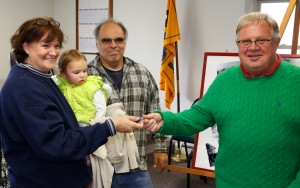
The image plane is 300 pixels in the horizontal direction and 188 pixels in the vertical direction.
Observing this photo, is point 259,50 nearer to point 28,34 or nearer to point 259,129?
point 259,129

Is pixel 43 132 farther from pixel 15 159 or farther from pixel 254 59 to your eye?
pixel 254 59

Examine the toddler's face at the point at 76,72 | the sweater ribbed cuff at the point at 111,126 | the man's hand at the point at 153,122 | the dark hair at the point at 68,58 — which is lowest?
the man's hand at the point at 153,122

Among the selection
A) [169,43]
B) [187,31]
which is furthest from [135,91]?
[187,31]

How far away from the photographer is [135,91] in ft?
6.30

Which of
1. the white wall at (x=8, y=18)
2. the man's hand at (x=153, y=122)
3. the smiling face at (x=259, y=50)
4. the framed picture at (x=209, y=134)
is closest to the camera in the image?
the smiling face at (x=259, y=50)

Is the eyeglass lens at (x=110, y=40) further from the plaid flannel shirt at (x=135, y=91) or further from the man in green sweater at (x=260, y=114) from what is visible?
the man in green sweater at (x=260, y=114)

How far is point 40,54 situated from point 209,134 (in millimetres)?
1679

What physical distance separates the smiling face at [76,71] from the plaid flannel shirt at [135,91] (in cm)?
Result: 13

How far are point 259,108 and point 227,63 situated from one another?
1241 millimetres

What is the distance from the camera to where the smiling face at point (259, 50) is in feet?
4.40

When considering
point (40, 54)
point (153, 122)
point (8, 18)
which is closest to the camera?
point (40, 54)

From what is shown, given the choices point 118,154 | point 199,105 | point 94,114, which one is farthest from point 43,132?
point 199,105

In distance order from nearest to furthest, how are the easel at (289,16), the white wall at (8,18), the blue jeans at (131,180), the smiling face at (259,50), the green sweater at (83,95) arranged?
the smiling face at (259,50)
the green sweater at (83,95)
the blue jeans at (131,180)
the easel at (289,16)
the white wall at (8,18)

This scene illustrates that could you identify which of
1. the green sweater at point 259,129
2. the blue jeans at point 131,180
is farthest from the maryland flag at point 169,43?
the green sweater at point 259,129
